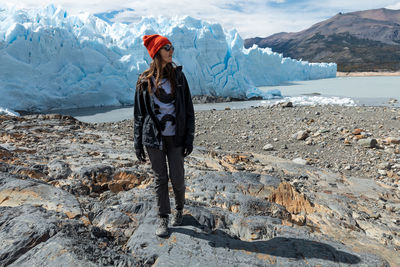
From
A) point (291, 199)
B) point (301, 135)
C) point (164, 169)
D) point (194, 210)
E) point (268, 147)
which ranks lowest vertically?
point (268, 147)

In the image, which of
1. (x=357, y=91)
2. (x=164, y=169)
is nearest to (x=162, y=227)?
(x=164, y=169)

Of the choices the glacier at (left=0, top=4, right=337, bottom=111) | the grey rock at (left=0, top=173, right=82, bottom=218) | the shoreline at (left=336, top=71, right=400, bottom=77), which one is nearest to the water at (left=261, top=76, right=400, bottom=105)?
the glacier at (left=0, top=4, right=337, bottom=111)

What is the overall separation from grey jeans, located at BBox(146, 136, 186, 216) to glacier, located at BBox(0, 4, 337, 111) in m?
16.1

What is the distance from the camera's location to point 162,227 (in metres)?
2.01

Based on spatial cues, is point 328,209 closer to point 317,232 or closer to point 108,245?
point 317,232

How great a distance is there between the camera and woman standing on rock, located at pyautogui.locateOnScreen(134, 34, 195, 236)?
6.74ft

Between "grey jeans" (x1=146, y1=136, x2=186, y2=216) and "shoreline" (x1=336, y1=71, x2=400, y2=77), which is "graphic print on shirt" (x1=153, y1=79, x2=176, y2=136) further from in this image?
"shoreline" (x1=336, y1=71, x2=400, y2=77)

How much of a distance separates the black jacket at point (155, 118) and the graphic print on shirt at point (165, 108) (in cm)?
3

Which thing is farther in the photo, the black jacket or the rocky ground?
the black jacket

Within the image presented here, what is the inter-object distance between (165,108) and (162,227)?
32.8 inches

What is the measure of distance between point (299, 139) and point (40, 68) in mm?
16235

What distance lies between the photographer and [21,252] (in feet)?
5.40

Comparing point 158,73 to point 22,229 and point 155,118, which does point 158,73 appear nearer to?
point 155,118

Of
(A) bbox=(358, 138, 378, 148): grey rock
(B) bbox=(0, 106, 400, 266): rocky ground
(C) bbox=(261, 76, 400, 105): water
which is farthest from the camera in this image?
(C) bbox=(261, 76, 400, 105): water
